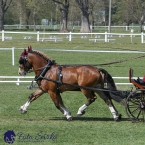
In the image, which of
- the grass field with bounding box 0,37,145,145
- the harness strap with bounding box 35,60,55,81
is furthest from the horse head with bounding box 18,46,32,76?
the grass field with bounding box 0,37,145,145

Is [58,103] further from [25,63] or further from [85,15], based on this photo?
[85,15]

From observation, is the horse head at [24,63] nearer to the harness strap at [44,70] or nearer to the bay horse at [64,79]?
the bay horse at [64,79]

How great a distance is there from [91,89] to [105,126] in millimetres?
989

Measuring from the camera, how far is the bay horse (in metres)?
11.1

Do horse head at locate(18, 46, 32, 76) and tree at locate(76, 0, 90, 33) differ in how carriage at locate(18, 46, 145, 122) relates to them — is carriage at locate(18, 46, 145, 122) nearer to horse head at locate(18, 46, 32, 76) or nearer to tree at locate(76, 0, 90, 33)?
horse head at locate(18, 46, 32, 76)

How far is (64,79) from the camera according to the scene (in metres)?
11.1

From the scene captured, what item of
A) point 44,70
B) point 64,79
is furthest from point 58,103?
point 44,70

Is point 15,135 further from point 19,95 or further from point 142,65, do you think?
point 142,65

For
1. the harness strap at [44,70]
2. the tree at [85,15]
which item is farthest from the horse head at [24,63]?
the tree at [85,15]

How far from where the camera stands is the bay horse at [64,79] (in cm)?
1107

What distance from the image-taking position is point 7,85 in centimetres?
1770

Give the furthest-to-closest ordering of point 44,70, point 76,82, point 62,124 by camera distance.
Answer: point 44,70 < point 76,82 < point 62,124

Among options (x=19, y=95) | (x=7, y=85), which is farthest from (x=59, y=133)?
(x=7, y=85)

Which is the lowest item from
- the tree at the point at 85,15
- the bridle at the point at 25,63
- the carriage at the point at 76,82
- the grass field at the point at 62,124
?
the grass field at the point at 62,124
